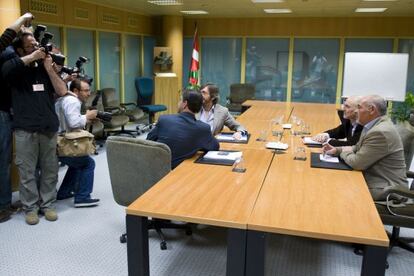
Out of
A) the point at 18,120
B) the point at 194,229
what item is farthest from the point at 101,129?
the point at 194,229

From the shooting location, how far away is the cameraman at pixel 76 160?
354 centimetres

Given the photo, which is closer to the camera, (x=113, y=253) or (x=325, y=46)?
(x=113, y=253)

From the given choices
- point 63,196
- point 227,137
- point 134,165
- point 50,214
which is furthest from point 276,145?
point 63,196

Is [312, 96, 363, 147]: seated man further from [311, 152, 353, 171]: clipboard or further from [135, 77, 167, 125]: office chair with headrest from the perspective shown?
[135, 77, 167, 125]: office chair with headrest

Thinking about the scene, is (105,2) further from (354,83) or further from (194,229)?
(194,229)

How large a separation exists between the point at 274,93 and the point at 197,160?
25.1 ft

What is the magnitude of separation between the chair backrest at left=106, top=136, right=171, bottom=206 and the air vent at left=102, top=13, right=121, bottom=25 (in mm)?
5782

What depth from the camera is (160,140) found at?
9.75 feet

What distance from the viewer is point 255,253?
1863 mm

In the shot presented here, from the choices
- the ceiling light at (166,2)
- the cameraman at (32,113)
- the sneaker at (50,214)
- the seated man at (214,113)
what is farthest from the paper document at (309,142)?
the ceiling light at (166,2)

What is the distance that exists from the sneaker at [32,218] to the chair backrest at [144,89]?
4.96 metres

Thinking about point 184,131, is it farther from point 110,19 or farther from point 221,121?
point 110,19

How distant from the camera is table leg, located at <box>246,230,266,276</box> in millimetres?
1845

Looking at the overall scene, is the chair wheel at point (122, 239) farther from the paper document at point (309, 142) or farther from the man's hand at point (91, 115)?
the paper document at point (309, 142)
